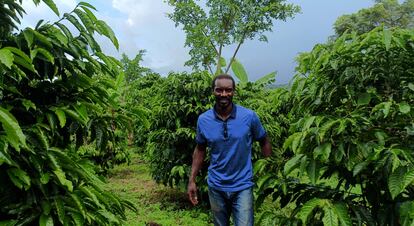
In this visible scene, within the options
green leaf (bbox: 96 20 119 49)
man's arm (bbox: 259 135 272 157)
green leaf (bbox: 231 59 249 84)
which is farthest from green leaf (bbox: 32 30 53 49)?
man's arm (bbox: 259 135 272 157)

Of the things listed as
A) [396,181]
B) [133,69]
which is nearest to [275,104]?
[396,181]

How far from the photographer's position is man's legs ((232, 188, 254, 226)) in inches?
125

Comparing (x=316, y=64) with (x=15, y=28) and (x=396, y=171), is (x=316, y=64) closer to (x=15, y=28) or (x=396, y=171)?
(x=396, y=171)

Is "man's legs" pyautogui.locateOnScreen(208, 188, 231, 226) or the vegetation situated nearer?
the vegetation

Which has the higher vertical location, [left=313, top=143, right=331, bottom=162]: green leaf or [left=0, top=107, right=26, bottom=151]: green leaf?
[left=0, top=107, right=26, bottom=151]: green leaf

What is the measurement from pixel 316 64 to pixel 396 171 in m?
0.87

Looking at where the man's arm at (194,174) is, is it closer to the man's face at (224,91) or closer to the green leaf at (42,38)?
the man's face at (224,91)

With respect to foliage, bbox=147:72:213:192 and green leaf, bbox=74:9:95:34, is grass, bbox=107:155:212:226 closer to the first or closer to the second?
foliage, bbox=147:72:213:192

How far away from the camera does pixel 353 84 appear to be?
264 cm

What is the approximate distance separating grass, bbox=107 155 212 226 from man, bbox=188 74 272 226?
6.53 ft

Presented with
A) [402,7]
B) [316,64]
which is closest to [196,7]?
[402,7]

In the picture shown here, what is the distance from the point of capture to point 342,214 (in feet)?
7.53

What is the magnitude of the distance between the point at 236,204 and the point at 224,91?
2.95ft

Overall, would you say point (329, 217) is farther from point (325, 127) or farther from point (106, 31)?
point (106, 31)
